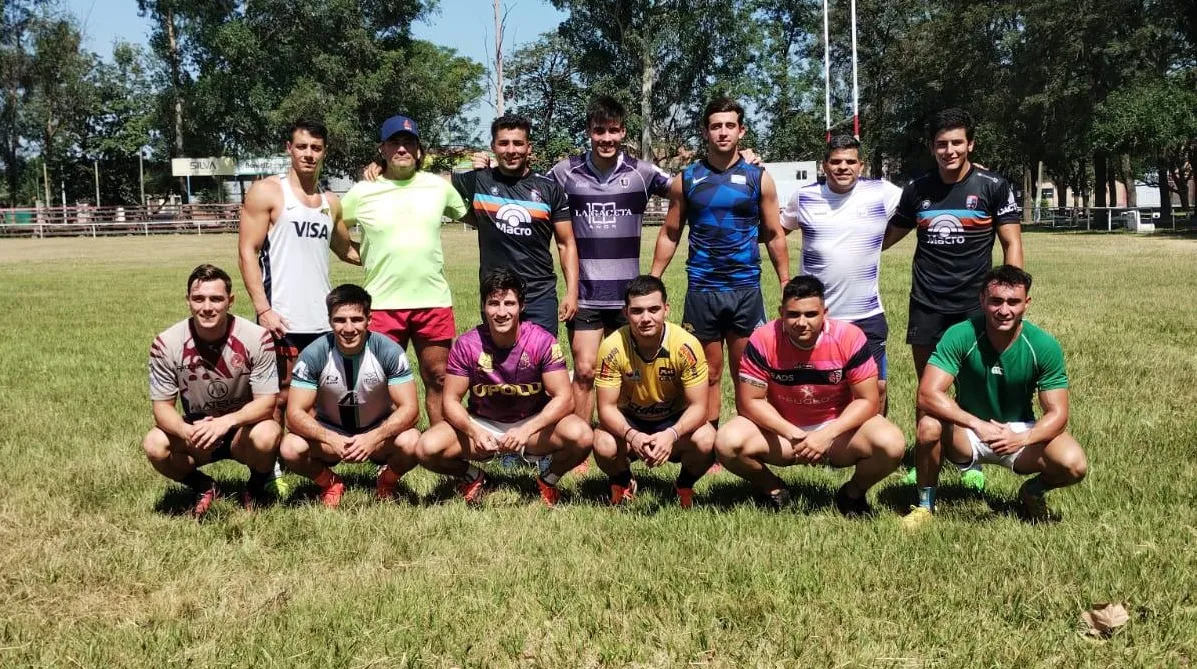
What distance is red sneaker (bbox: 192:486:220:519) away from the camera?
17.4 ft

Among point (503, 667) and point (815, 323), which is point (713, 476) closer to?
point (815, 323)

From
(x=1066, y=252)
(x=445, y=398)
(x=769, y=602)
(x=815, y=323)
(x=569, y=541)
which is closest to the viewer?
(x=769, y=602)

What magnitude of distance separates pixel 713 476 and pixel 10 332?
1085 centimetres

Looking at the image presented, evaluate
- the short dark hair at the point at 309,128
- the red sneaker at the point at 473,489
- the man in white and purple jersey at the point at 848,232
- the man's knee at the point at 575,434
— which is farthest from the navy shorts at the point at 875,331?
the short dark hair at the point at 309,128

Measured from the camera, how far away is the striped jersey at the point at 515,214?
630cm

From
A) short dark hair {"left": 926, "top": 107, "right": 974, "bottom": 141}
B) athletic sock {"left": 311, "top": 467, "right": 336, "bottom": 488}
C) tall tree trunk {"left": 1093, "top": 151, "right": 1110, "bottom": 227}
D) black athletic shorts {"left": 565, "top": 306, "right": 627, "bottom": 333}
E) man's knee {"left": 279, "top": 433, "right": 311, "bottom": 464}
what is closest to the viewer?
man's knee {"left": 279, "top": 433, "right": 311, "bottom": 464}

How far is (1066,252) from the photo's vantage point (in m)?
25.7

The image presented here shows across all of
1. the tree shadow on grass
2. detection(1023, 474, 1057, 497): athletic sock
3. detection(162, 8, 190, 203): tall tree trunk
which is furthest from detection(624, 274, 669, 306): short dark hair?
detection(162, 8, 190, 203): tall tree trunk

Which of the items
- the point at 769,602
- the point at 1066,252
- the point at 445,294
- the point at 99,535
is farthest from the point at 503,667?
the point at 1066,252

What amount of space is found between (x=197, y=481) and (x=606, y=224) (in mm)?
3082

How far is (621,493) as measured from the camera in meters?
5.57

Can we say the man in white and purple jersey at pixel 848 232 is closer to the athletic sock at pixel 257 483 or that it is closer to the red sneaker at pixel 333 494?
the red sneaker at pixel 333 494

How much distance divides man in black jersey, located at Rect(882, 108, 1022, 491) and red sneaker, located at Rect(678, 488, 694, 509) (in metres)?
1.75

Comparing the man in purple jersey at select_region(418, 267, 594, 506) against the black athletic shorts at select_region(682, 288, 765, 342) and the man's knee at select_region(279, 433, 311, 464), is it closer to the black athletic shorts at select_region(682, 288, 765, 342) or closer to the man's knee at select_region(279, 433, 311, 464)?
the man's knee at select_region(279, 433, 311, 464)
